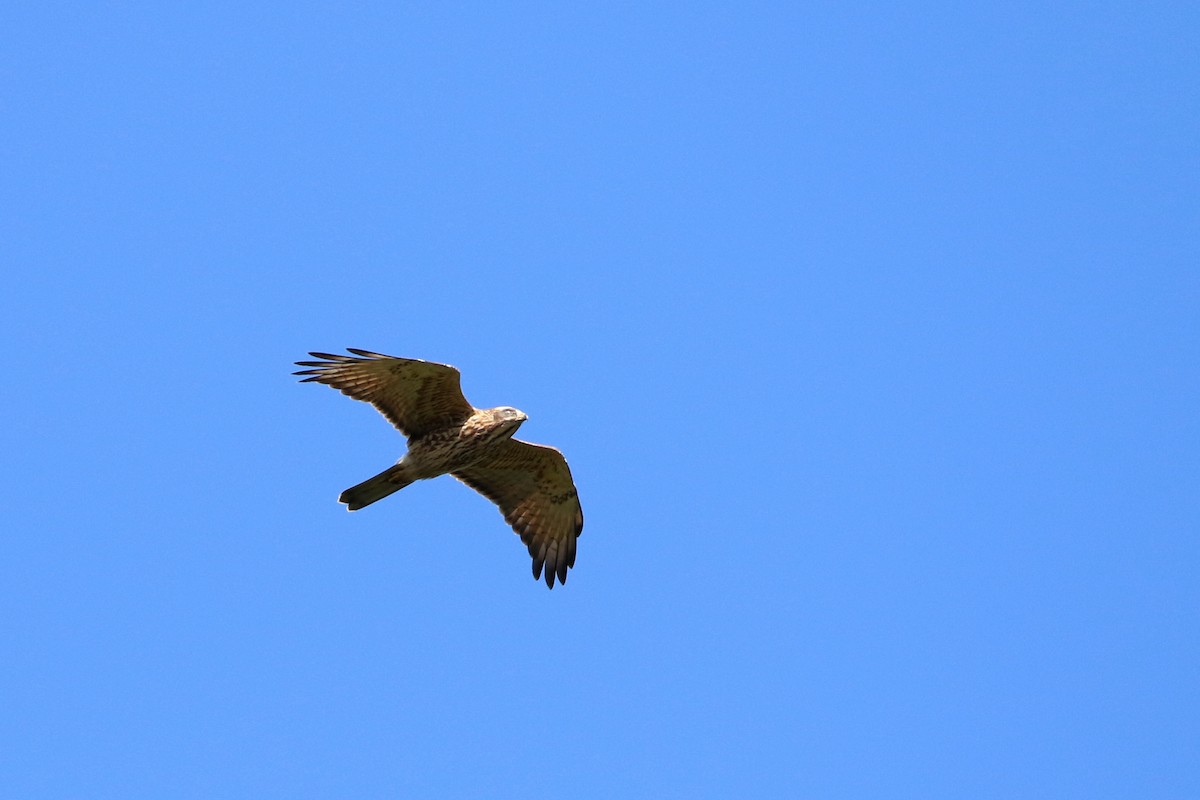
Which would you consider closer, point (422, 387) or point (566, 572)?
point (422, 387)

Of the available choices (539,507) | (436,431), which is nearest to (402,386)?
(436,431)

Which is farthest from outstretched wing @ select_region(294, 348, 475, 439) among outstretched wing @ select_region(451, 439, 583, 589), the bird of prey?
outstretched wing @ select_region(451, 439, 583, 589)

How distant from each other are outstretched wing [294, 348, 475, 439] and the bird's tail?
1.55 ft

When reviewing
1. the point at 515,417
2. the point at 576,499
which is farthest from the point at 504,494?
the point at 515,417

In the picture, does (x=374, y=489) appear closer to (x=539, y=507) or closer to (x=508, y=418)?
(x=508, y=418)

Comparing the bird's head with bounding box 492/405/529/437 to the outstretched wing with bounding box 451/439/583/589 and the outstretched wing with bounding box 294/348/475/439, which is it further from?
the outstretched wing with bounding box 451/439/583/589

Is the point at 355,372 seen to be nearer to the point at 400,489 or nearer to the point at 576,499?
the point at 400,489

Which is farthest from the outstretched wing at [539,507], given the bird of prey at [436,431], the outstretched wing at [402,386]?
the outstretched wing at [402,386]

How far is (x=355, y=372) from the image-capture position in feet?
47.3

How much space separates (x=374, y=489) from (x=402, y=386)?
44.4 inches

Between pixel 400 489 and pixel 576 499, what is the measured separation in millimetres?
2267

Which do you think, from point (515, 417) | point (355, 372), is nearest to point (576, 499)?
point (515, 417)

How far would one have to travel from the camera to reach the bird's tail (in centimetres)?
1442

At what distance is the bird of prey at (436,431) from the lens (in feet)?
47.0
